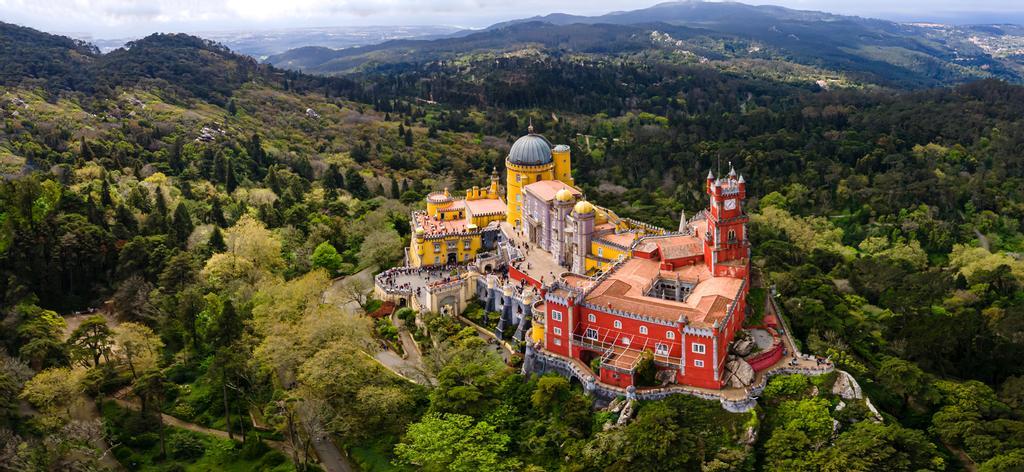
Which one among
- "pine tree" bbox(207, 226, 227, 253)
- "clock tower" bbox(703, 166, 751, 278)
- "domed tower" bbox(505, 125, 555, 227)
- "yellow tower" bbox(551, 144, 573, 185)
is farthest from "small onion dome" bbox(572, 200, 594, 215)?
"pine tree" bbox(207, 226, 227, 253)

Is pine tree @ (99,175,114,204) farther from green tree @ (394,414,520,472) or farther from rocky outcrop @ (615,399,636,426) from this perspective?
rocky outcrop @ (615,399,636,426)

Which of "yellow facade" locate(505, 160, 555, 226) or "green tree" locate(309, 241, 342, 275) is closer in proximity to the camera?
"yellow facade" locate(505, 160, 555, 226)

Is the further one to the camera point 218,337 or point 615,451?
point 218,337

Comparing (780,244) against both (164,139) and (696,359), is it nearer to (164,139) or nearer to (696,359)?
(696,359)

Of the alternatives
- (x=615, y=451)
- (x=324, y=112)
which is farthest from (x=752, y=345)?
(x=324, y=112)

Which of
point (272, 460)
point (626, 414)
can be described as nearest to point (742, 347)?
point (626, 414)

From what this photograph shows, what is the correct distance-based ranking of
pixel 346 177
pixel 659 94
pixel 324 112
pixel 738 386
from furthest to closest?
pixel 659 94
pixel 324 112
pixel 346 177
pixel 738 386
